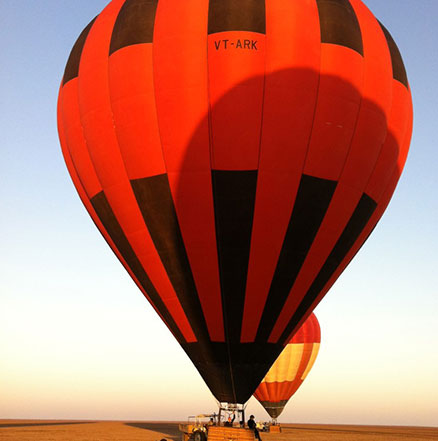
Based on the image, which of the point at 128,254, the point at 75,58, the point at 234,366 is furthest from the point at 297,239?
the point at 75,58

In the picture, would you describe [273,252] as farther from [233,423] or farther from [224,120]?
[233,423]

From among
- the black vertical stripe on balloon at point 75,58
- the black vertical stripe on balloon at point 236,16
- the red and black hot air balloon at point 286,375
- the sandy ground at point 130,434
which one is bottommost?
the sandy ground at point 130,434

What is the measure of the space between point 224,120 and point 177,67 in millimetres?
1711

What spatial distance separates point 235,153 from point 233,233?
6.18 feet

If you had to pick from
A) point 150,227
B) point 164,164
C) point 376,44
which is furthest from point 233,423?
point 376,44

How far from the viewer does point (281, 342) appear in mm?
13898

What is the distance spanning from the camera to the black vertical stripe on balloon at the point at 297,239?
1295 cm

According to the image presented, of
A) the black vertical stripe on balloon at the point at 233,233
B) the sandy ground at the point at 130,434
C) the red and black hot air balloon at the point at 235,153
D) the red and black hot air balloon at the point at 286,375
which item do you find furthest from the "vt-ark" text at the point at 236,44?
the red and black hot air balloon at the point at 286,375

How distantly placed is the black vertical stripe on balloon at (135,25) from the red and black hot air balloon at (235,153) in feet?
0.11

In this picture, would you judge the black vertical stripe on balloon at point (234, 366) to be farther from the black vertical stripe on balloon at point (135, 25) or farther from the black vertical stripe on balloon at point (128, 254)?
the black vertical stripe on balloon at point (135, 25)

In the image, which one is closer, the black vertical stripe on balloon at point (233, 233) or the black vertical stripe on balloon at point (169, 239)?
the black vertical stripe on balloon at point (233, 233)

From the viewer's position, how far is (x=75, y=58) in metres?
15.0

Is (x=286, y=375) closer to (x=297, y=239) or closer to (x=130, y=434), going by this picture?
(x=130, y=434)

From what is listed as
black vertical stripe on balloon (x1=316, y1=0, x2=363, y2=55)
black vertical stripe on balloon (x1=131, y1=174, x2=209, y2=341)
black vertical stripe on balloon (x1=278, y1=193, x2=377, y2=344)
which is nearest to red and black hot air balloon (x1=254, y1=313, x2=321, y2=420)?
black vertical stripe on balloon (x1=278, y1=193, x2=377, y2=344)
